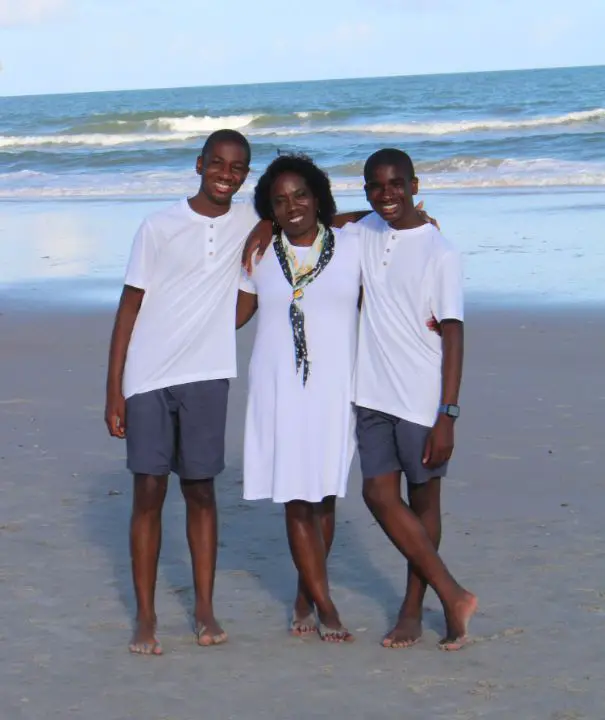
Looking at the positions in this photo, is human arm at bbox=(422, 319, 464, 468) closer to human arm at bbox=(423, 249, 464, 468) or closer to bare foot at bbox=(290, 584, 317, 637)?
human arm at bbox=(423, 249, 464, 468)

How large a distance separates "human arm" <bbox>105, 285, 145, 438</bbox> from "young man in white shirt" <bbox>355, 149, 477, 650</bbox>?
0.70 metres

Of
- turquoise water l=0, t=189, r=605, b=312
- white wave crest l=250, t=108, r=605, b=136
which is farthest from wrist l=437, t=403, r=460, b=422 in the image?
white wave crest l=250, t=108, r=605, b=136

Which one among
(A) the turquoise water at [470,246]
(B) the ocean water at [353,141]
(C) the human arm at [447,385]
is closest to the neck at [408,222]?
(C) the human arm at [447,385]

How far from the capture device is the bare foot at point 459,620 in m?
3.98

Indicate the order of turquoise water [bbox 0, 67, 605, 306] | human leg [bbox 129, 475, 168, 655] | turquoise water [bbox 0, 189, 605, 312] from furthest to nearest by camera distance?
turquoise water [bbox 0, 67, 605, 306], turquoise water [bbox 0, 189, 605, 312], human leg [bbox 129, 475, 168, 655]

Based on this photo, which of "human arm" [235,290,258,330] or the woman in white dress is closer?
the woman in white dress

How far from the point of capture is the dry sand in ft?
12.0

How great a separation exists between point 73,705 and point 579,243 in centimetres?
1044

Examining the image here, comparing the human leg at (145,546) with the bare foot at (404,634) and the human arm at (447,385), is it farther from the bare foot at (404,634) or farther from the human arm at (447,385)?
the human arm at (447,385)

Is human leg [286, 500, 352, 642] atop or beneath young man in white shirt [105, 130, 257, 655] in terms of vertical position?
beneath

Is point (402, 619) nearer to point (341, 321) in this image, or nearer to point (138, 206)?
point (341, 321)

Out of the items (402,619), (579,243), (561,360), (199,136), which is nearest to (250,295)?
(402,619)

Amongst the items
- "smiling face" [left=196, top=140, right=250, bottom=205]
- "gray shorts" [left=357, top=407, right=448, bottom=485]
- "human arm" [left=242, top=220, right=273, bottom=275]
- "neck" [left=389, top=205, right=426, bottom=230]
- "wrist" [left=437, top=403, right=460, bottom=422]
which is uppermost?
"smiling face" [left=196, top=140, right=250, bottom=205]

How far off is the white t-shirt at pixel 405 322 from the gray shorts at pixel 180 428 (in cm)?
46
